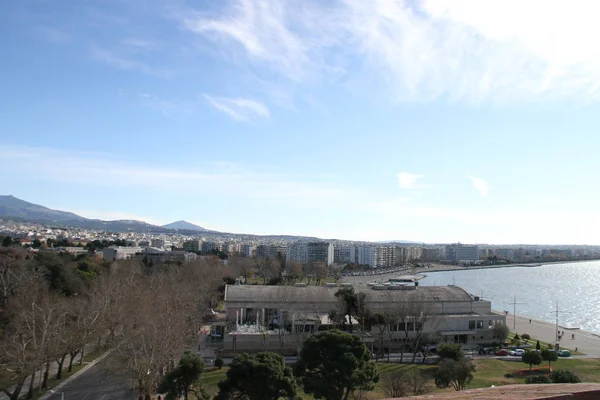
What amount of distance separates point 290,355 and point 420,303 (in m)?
6.52

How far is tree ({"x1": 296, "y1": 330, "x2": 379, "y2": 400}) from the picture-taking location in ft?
37.3

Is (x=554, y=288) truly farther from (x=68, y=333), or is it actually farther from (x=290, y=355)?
(x=68, y=333)

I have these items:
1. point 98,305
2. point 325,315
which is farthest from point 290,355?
point 98,305

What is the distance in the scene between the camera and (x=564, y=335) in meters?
27.3

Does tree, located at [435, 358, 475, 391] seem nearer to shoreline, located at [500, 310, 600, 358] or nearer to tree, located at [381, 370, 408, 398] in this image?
tree, located at [381, 370, 408, 398]

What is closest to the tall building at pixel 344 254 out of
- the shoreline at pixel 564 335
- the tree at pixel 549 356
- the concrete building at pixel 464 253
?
the concrete building at pixel 464 253

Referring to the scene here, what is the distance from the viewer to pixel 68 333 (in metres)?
16.2

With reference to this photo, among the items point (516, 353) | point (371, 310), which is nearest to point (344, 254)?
point (371, 310)

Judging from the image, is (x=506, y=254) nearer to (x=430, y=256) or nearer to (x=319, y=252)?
(x=430, y=256)

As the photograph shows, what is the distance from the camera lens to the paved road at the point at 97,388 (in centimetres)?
1400

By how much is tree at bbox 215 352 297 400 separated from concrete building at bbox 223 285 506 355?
9.54 meters

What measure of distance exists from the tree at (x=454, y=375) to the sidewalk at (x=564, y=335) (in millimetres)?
10558

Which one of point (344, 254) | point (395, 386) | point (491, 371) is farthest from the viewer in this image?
point (344, 254)

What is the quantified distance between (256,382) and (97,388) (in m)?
7.17
